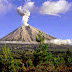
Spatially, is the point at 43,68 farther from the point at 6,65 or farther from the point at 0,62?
the point at 0,62

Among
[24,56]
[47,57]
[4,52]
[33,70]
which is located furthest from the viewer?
[24,56]

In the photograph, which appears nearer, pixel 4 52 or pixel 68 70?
pixel 68 70

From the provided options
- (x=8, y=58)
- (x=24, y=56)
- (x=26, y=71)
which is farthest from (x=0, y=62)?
(x=26, y=71)

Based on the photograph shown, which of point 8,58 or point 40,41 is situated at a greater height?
point 40,41

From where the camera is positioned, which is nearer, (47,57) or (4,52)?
(47,57)

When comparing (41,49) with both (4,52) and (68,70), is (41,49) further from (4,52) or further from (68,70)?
(68,70)

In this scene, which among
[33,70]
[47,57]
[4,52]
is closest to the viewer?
[33,70]

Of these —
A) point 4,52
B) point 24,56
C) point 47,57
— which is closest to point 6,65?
point 4,52

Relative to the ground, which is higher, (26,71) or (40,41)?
(40,41)

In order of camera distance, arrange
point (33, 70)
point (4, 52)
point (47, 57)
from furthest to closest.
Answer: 1. point (4, 52)
2. point (47, 57)
3. point (33, 70)
